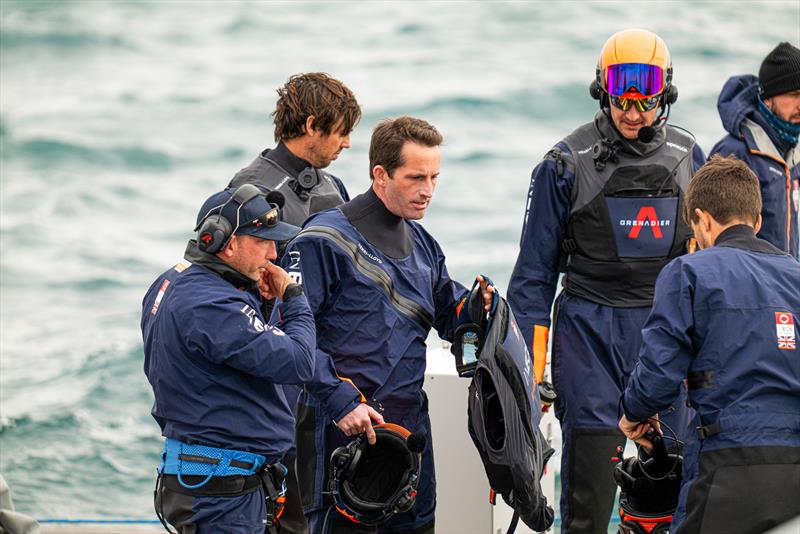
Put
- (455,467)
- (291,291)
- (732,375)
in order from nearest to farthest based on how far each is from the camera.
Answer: (732,375) → (291,291) → (455,467)

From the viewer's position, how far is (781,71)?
454cm

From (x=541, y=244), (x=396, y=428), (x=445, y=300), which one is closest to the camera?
(x=396, y=428)

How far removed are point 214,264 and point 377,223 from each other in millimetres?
602

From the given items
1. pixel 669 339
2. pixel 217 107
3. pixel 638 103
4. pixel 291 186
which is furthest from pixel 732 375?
pixel 217 107

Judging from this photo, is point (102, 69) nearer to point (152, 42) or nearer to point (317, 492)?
point (152, 42)

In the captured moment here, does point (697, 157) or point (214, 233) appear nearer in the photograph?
point (214, 233)

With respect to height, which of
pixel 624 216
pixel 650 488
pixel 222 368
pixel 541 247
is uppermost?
pixel 624 216

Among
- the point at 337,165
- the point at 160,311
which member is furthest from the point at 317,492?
the point at 337,165

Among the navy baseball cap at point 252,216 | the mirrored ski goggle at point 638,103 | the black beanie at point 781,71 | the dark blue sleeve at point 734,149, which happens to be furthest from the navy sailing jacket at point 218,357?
the black beanie at point 781,71

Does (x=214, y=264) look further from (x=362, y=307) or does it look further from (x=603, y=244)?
(x=603, y=244)

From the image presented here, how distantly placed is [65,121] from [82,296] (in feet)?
14.6

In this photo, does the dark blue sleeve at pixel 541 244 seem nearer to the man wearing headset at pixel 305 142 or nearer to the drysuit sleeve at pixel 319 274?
the man wearing headset at pixel 305 142

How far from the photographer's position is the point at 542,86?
1720 centimetres

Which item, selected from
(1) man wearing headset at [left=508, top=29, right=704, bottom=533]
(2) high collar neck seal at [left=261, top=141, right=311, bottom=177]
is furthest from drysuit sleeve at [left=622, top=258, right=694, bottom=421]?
(2) high collar neck seal at [left=261, top=141, right=311, bottom=177]
